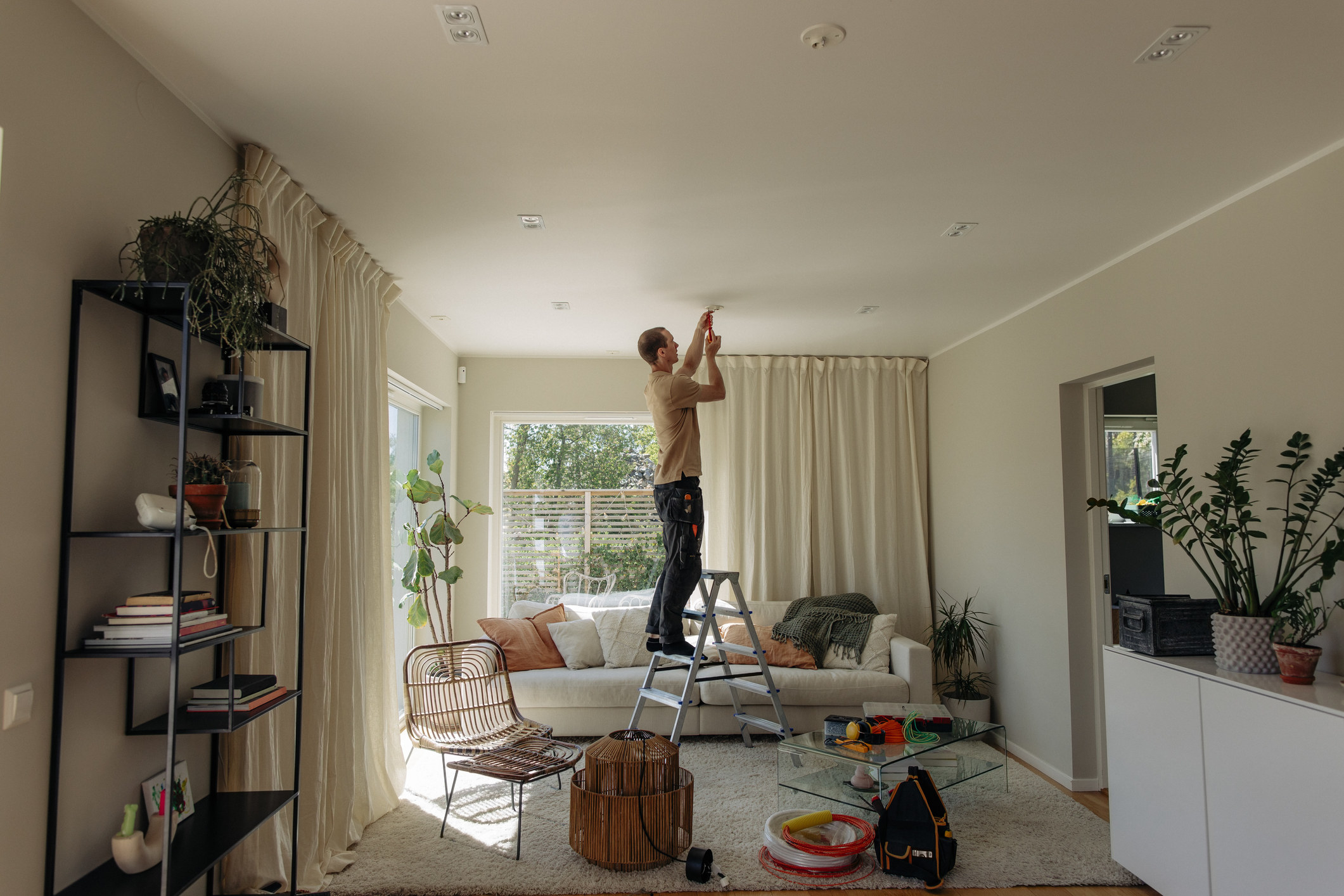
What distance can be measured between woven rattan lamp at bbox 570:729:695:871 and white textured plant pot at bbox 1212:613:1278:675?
204 centimetres

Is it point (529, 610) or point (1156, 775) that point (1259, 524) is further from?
point (529, 610)

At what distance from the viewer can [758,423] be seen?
6348 millimetres

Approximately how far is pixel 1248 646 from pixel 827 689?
106 inches

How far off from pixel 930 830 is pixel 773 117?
2.65 m

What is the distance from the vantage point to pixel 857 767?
160 inches

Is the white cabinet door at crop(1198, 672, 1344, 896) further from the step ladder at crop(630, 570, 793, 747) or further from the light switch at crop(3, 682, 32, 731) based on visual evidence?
the light switch at crop(3, 682, 32, 731)

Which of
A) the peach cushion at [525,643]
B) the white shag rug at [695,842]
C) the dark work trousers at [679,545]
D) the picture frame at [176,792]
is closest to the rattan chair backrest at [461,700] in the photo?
the white shag rug at [695,842]

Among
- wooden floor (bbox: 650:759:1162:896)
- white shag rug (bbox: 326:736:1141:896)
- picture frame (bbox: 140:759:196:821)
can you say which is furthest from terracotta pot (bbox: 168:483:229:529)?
wooden floor (bbox: 650:759:1162:896)

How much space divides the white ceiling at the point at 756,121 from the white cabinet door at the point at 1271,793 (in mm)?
1800

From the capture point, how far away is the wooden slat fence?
6.46 m

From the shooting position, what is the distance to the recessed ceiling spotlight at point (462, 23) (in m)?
2.01

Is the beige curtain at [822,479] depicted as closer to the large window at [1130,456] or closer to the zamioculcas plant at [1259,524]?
the large window at [1130,456]

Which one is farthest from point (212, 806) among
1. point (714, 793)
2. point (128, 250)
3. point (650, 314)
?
point (650, 314)

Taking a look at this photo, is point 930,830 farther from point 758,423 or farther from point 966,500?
point 758,423
